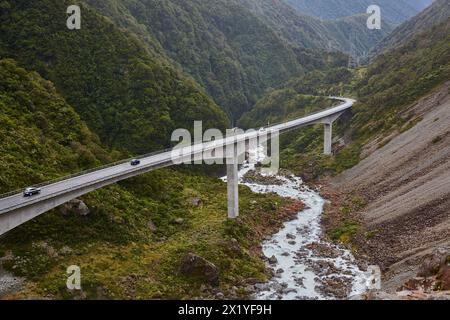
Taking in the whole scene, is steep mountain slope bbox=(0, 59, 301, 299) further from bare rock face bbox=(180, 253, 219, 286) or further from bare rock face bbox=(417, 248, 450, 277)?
bare rock face bbox=(417, 248, 450, 277)

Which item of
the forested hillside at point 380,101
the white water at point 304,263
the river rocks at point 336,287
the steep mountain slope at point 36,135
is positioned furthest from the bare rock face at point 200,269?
the forested hillside at point 380,101

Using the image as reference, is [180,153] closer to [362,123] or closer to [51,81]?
[51,81]

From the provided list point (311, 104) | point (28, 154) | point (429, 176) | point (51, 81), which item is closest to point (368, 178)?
point (429, 176)

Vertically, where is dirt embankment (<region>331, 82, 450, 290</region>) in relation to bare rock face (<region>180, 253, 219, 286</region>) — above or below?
above

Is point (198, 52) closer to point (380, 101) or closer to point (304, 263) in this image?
point (380, 101)

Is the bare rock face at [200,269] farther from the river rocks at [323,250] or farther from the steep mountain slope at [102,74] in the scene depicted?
the steep mountain slope at [102,74]

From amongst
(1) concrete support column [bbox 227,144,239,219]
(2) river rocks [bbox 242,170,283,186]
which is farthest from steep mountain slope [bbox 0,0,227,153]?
(1) concrete support column [bbox 227,144,239,219]

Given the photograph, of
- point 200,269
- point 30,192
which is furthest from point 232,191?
point 30,192
